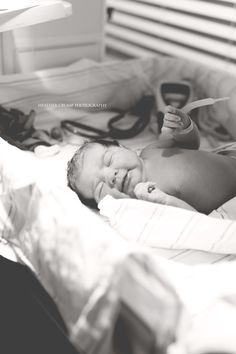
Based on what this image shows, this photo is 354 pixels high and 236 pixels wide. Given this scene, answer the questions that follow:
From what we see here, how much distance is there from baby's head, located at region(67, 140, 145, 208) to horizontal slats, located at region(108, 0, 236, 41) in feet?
2.50

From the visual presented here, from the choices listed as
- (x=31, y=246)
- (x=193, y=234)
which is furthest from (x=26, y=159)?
(x=193, y=234)

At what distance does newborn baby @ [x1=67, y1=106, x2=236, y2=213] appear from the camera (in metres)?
1.05

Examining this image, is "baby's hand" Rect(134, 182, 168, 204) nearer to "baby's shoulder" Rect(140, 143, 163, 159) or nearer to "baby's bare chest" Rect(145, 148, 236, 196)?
"baby's bare chest" Rect(145, 148, 236, 196)

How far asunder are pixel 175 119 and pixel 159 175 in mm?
157

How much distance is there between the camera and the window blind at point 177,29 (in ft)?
5.24

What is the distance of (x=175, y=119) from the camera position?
112 centimetres

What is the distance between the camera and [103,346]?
0.64m

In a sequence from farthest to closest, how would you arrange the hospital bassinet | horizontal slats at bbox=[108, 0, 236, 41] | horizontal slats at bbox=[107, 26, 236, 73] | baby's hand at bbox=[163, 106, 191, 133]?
horizontal slats at bbox=[107, 26, 236, 73] → horizontal slats at bbox=[108, 0, 236, 41] → baby's hand at bbox=[163, 106, 191, 133] → the hospital bassinet

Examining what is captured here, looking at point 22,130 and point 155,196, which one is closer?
point 155,196

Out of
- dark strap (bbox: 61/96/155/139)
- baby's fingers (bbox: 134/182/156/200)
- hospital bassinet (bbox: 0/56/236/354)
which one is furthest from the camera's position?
dark strap (bbox: 61/96/155/139)

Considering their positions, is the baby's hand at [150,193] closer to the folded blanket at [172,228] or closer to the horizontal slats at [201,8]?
the folded blanket at [172,228]

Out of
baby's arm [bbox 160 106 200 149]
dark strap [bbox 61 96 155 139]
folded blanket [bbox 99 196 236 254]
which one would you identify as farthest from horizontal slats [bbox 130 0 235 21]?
folded blanket [bbox 99 196 236 254]

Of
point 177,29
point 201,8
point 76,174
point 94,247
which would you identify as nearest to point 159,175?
point 76,174

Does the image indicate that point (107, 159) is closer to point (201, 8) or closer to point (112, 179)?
point (112, 179)
